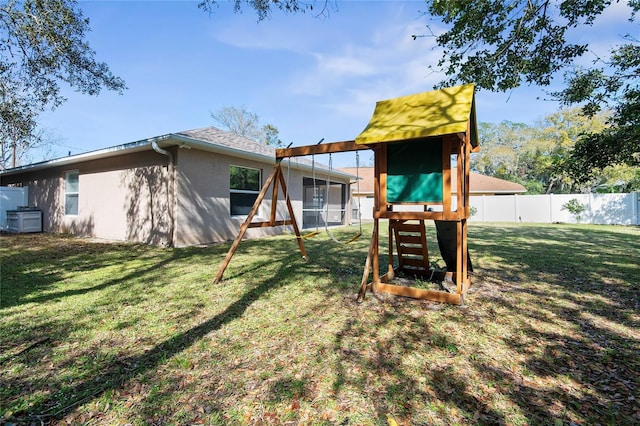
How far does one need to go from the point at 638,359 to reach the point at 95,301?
5.44 metres

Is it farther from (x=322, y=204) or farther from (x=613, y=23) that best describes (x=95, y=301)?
(x=322, y=204)

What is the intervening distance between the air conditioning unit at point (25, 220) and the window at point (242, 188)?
8.55m

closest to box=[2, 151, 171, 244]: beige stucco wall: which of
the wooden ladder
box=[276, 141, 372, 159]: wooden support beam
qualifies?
box=[276, 141, 372, 159]: wooden support beam

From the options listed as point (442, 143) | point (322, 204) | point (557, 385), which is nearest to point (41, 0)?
point (442, 143)

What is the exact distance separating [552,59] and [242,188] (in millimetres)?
8234

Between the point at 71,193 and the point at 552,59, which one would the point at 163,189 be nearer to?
the point at 71,193

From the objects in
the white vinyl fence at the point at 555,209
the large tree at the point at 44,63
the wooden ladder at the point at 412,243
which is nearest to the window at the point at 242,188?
the large tree at the point at 44,63

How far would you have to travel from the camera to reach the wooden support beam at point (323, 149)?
14.9 ft

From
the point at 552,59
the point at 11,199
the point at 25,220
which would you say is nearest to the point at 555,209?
the point at 552,59

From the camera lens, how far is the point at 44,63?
6.91 m

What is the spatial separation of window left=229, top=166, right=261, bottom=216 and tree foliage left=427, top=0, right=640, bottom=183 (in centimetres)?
627

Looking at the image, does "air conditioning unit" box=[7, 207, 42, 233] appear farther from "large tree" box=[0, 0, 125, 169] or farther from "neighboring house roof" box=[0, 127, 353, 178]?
"large tree" box=[0, 0, 125, 169]

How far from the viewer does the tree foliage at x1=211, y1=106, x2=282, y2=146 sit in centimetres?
3366

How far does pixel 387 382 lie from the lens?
2180mm
